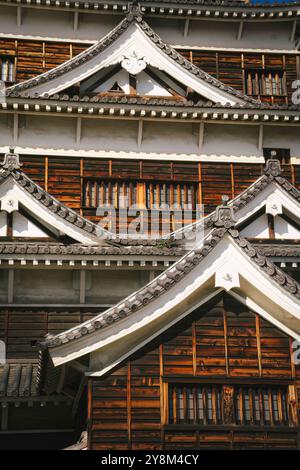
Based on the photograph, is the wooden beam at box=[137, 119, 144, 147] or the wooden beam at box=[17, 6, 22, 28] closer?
the wooden beam at box=[137, 119, 144, 147]

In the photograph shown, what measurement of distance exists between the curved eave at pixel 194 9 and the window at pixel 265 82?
57.8 inches

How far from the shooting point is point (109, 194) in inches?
688

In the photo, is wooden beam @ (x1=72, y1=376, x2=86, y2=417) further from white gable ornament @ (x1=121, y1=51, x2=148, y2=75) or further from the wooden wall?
white gable ornament @ (x1=121, y1=51, x2=148, y2=75)

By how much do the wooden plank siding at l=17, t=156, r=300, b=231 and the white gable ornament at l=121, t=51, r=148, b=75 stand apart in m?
2.41

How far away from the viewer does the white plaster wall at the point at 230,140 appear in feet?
59.3

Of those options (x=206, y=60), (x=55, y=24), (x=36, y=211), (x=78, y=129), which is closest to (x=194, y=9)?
(x=206, y=60)

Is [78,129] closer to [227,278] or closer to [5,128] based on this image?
[5,128]

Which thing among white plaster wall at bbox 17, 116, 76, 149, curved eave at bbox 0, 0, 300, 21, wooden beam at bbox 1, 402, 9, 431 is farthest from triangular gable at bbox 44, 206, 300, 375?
curved eave at bbox 0, 0, 300, 21

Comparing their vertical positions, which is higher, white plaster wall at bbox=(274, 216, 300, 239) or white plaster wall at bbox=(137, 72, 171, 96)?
white plaster wall at bbox=(137, 72, 171, 96)

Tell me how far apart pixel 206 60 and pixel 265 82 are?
1754mm

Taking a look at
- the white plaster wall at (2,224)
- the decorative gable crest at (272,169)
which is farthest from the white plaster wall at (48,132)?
the decorative gable crest at (272,169)

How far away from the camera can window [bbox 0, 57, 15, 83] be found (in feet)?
62.4

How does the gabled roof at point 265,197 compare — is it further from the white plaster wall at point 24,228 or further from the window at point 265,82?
the window at point 265,82

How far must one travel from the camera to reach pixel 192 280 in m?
11.1
